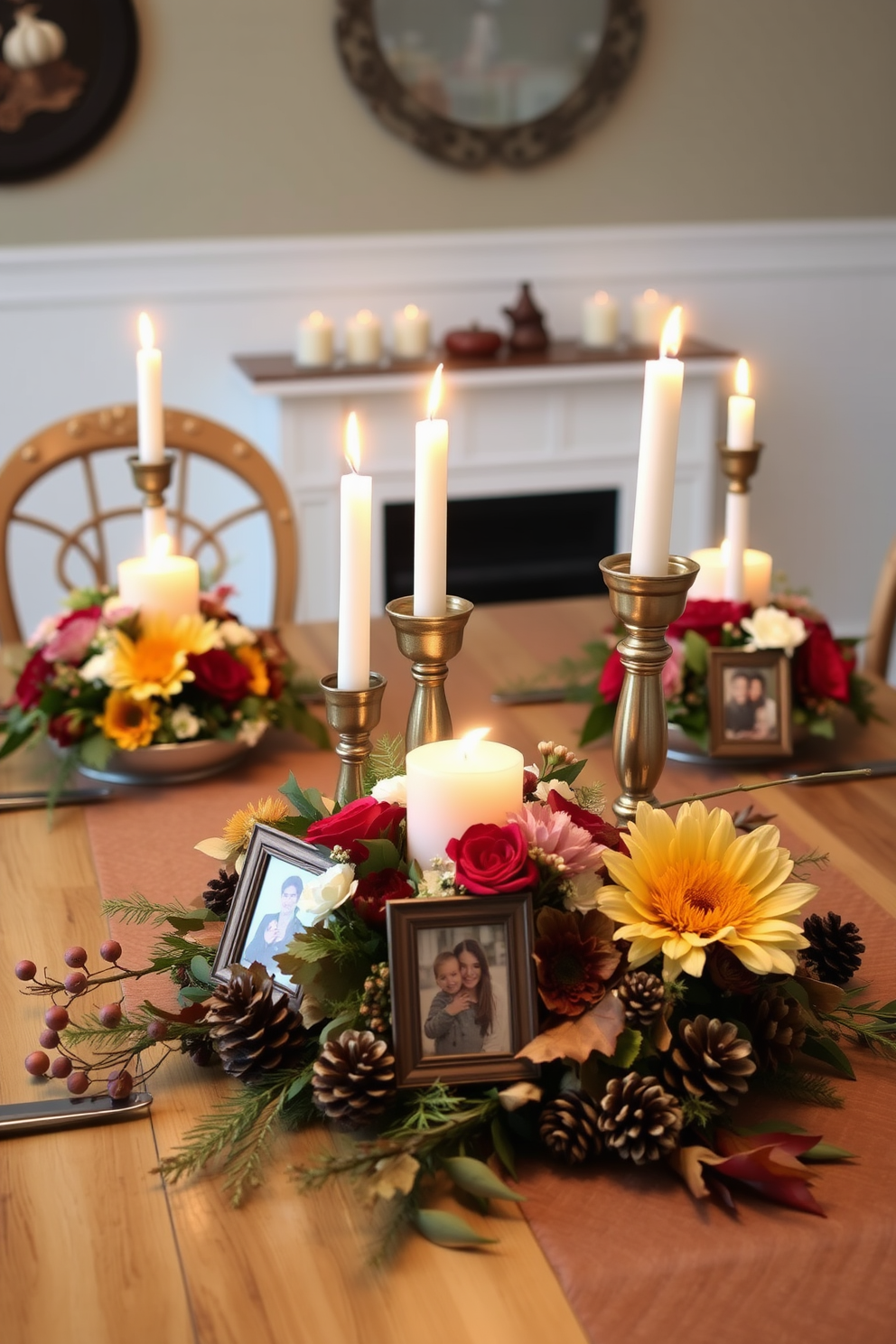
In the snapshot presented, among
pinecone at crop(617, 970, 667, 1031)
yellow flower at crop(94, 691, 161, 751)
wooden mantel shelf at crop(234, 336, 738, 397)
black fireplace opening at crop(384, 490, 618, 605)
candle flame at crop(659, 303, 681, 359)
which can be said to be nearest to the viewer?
pinecone at crop(617, 970, 667, 1031)

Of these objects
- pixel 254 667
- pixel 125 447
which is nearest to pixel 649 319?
pixel 125 447

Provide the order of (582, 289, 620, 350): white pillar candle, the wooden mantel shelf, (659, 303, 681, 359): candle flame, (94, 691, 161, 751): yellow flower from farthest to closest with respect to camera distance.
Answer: (582, 289, 620, 350): white pillar candle → the wooden mantel shelf → (94, 691, 161, 751): yellow flower → (659, 303, 681, 359): candle flame

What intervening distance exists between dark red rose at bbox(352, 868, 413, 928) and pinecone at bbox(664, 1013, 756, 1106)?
0.18 metres

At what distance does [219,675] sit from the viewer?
1435mm

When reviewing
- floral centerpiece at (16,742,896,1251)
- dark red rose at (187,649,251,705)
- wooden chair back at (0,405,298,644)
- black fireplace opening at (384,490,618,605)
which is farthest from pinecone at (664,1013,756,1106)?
black fireplace opening at (384,490,618,605)

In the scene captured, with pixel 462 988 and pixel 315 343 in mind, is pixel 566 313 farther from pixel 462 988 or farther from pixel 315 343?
pixel 462 988

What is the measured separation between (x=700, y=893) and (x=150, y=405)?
891mm

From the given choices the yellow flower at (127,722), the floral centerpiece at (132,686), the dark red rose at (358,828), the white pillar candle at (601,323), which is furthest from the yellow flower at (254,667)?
the white pillar candle at (601,323)

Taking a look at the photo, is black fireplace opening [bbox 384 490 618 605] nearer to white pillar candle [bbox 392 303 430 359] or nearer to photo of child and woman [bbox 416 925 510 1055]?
white pillar candle [bbox 392 303 430 359]

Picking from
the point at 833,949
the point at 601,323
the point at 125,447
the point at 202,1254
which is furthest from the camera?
the point at 601,323

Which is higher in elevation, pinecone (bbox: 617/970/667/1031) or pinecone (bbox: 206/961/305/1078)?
pinecone (bbox: 617/970/667/1031)

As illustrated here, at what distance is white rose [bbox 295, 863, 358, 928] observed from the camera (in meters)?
0.84

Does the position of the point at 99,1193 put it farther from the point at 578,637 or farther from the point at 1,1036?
the point at 578,637

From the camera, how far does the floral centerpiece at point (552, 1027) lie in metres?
0.79
